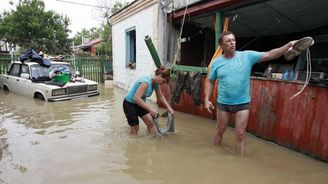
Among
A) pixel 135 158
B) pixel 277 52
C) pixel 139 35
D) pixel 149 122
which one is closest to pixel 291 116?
pixel 277 52

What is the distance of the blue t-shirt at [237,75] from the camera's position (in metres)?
4.52

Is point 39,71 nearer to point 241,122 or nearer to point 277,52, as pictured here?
point 241,122

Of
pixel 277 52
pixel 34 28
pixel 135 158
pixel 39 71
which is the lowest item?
pixel 135 158

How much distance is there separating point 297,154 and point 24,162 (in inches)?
169

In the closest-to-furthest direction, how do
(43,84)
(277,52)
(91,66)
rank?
(277,52) < (43,84) < (91,66)

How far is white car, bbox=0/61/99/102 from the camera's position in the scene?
10.4m

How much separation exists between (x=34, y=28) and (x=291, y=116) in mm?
27934

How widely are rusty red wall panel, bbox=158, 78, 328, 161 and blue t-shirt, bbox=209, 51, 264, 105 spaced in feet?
3.47

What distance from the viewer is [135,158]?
4965 millimetres

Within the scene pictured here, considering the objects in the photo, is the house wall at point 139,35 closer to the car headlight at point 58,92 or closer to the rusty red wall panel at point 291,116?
the car headlight at point 58,92

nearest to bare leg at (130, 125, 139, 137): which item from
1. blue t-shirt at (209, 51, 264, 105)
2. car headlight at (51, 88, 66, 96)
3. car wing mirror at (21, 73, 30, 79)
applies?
blue t-shirt at (209, 51, 264, 105)

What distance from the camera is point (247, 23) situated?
8.90 m

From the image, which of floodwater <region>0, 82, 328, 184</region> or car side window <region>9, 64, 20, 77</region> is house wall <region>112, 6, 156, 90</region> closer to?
car side window <region>9, 64, 20, 77</region>

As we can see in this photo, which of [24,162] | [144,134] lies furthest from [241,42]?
[24,162]
